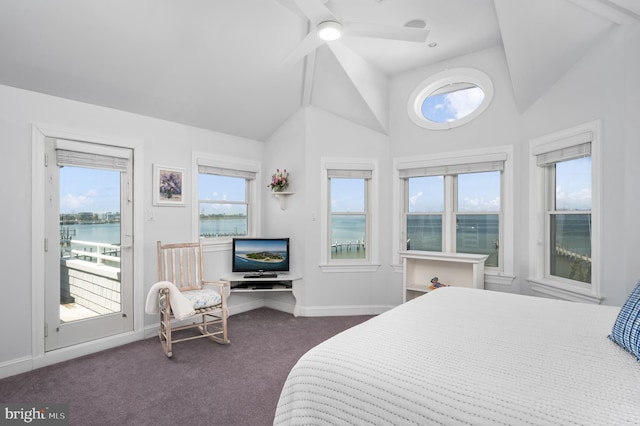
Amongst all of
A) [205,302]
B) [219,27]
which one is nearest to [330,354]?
[205,302]

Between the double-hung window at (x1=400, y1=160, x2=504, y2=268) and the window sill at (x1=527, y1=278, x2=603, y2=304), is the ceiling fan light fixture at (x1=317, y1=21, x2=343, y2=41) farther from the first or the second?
the window sill at (x1=527, y1=278, x2=603, y2=304)

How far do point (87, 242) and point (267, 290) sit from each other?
6.43 feet

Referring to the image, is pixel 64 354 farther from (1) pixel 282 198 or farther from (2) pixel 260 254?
(1) pixel 282 198

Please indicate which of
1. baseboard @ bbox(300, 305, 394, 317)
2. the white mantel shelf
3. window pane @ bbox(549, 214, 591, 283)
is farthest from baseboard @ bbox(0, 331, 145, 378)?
window pane @ bbox(549, 214, 591, 283)

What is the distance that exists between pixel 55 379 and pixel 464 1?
4.54 m

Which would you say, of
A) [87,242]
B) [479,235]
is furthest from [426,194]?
[87,242]

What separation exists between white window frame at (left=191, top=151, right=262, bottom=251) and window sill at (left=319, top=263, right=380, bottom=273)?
1.15m

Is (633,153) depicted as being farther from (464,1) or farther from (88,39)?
(88,39)

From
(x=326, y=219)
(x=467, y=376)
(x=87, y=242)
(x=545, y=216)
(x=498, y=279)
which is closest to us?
(x=467, y=376)

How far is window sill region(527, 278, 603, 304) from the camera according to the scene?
2669 millimetres

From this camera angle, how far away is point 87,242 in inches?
124

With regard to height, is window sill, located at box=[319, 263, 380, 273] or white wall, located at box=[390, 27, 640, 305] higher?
white wall, located at box=[390, 27, 640, 305]

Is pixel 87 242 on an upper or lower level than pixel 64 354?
upper

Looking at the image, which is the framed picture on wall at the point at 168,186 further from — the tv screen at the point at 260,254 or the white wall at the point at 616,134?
the white wall at the point at 616,134
